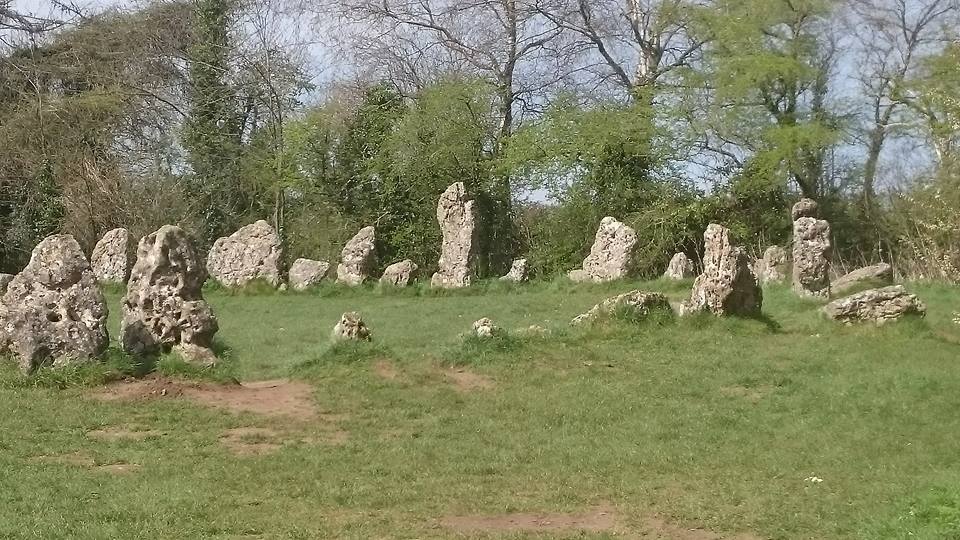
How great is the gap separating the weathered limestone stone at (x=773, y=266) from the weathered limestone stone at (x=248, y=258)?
9.93m

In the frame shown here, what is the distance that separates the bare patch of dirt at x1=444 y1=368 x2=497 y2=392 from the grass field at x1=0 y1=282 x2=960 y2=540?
0.04 meters

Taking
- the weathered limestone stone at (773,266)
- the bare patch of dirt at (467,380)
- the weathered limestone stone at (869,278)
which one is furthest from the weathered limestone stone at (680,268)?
the bare patch of dirt at (467,380)

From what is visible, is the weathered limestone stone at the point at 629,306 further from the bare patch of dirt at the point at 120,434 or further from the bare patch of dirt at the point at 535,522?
the bare patch of dirt at the point at 535,522

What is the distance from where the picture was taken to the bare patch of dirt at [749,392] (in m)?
10.6

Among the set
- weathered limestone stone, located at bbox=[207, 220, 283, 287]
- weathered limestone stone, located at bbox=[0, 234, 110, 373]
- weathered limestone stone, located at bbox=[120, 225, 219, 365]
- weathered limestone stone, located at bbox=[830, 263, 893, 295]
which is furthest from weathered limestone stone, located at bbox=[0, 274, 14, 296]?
weathered limestone stone, located at bbox=[830, 263, 893, 295]

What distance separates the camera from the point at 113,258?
945 inches

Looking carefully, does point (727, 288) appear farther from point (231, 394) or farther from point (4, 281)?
point (4, 281)

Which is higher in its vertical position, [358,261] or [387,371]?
[358,261]

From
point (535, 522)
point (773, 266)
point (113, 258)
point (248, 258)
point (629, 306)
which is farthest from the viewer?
point (113, 258)

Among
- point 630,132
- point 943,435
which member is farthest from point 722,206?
point 943,435

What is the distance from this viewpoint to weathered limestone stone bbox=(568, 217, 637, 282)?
22.2m

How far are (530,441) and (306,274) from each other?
13.9 meters

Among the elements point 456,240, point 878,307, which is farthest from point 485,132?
point 878,307

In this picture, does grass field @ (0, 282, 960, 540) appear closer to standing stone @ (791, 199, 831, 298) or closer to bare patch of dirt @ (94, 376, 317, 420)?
bare patch of dirt @ (94, 376, 317, 420)
